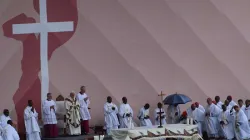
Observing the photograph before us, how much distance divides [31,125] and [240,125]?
6582 millimetres

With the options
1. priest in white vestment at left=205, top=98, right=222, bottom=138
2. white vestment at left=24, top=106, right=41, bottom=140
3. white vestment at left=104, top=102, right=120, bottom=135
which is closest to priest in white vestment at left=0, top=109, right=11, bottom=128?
white vestment at left=24, top=106, right=41, bottom=140

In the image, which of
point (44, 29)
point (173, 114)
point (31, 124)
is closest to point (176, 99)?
point (173, 114)

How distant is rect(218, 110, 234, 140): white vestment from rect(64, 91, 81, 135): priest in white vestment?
15.0ft

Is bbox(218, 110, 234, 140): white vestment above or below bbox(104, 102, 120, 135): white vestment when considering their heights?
below

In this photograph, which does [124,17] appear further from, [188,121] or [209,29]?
[188,121]

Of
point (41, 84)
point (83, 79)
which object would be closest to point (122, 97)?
point (83, 79)

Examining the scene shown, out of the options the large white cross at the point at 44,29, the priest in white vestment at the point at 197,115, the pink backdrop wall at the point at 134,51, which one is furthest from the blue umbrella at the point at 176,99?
the large white cross at the point at 44,29

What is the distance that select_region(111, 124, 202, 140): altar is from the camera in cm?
1642

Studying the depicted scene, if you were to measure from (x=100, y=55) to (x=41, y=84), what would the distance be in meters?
2.24

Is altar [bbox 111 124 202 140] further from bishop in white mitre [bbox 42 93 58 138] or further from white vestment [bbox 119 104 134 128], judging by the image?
bishop in white mitre [bbox 42 93 58 138]

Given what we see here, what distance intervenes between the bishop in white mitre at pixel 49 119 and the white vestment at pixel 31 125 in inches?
11.9

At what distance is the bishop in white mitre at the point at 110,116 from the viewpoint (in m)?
20.2

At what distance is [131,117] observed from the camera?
2047 cm

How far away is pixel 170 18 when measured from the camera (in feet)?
71.0
